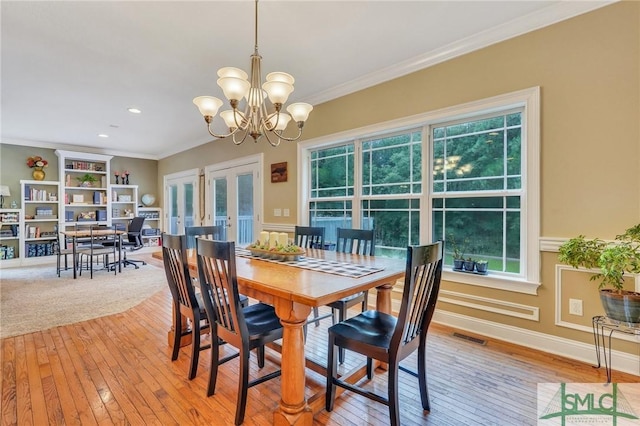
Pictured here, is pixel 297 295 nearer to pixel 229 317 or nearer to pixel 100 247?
pixel 229 317

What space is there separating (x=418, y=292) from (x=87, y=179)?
7.80 m

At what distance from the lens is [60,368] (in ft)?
7.01

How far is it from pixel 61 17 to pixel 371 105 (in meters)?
2.78

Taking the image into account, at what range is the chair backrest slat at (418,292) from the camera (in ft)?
4.50

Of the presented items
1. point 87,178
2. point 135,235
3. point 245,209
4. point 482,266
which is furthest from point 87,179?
point 482,266

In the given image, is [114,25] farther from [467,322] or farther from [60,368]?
[467,322]

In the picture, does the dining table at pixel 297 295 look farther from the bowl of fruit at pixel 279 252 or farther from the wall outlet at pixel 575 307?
the wall outlet at pixel 575 307

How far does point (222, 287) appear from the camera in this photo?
163 cm

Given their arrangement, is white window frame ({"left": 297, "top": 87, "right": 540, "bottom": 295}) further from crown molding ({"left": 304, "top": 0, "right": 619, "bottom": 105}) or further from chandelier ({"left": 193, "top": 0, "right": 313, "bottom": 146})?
chandelier ({"left": 193, "top": 0, "right": 313, "bottom": 146})

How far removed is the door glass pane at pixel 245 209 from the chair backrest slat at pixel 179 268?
302 cm

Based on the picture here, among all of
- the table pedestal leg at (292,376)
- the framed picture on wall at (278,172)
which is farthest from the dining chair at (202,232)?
the table pedestal leg at (292,376)

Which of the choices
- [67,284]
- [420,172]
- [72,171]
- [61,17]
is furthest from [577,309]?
[72,171]

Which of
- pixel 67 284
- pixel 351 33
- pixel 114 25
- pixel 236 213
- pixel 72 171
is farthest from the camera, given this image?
pixel 72 171

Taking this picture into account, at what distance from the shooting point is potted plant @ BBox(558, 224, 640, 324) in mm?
1785
